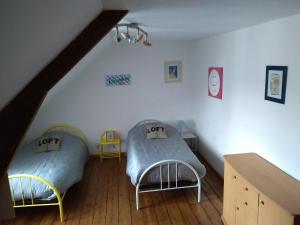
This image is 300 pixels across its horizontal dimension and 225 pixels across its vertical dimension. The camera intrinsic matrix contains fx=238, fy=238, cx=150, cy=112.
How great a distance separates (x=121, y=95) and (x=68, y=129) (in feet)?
4.04

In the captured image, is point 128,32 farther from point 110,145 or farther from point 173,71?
point 110,145

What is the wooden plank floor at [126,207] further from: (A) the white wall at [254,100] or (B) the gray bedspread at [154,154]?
(A) the white wall at [254,100]

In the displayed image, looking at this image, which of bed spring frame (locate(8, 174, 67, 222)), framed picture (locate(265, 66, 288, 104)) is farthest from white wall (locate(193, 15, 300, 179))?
bed spring frame (locate(8, 174, 67, 222))

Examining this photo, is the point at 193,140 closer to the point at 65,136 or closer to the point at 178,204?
the point at 178,204

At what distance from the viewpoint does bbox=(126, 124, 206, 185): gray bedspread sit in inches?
124

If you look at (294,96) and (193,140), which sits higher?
(294,96)

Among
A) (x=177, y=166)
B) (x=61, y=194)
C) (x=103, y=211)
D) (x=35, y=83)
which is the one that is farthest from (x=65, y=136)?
(x=35, y=83)

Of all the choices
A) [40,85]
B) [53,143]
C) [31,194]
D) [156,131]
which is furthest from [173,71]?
[40,85]

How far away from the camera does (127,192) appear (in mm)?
3535

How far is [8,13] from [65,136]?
393 cm

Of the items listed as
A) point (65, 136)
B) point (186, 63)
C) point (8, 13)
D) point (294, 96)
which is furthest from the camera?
point (186, 63)

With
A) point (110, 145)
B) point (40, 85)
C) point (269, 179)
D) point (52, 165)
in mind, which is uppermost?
point (40, 85)

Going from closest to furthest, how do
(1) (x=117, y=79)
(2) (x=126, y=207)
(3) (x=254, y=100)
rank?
(3) (x=254, y=100) < (2) (x=126, y=207) < (1) (x=117, y=79)

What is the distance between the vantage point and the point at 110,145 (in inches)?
190
